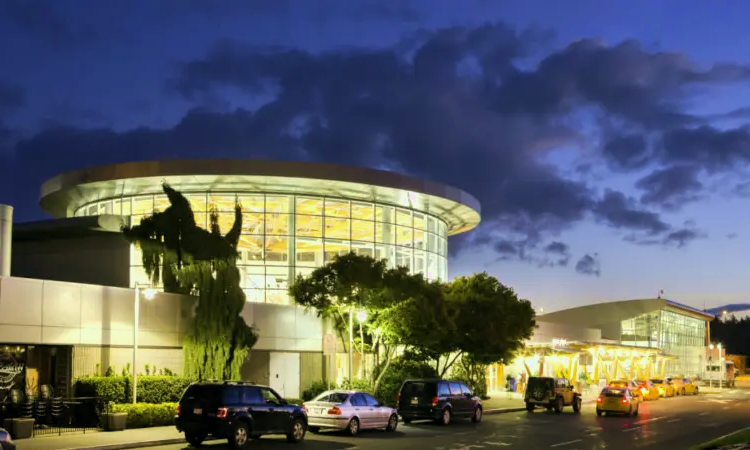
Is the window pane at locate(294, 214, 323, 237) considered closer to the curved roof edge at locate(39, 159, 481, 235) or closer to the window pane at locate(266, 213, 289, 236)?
the window pane at locate(266, 213, 289, 236)

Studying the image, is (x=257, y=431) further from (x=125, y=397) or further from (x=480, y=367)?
(x=480, y=367)

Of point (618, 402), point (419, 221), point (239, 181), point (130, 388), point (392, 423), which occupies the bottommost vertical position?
point (618, 402)

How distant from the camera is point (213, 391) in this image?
25906mm

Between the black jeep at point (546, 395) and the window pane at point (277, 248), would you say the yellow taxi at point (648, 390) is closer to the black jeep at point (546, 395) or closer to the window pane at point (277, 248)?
the black jeep at point (546, 395)

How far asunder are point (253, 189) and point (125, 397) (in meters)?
29.5

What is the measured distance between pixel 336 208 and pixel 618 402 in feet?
85.1

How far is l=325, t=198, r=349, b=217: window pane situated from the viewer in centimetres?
6294

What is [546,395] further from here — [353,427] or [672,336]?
[672,336]

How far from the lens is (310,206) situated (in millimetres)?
62438

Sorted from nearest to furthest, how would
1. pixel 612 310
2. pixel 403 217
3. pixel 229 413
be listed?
pixel 229 413 < pixel 403 217 < pixel 612 310

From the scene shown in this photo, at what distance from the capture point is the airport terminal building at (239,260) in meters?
32.5

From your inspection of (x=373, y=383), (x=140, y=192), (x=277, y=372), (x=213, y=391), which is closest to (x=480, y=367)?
(x=373, y=383)

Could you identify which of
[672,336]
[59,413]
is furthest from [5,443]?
[672,336]

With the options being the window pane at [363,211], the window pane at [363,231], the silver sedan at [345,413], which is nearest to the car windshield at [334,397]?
the silver sedan at [345,413]
